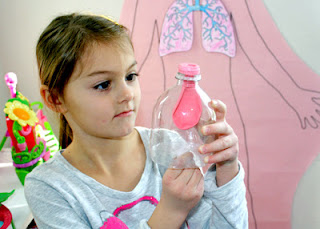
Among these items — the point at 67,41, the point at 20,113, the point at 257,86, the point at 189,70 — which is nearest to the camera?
the point at 189,70

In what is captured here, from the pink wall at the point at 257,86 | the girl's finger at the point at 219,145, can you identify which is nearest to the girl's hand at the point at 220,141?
the girl's finger at the point at 219,145

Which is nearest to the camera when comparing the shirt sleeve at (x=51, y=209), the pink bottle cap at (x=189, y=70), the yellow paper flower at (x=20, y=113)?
the pink bottle cap at (x=189, y=70)

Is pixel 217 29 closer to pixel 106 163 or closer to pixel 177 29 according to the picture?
pixel 177 29

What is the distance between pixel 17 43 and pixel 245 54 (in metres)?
0.76

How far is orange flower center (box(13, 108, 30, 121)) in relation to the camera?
0.91 m

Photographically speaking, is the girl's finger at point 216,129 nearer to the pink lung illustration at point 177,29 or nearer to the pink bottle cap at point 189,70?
the pink bottle cap at point 189,70

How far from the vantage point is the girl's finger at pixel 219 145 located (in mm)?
501

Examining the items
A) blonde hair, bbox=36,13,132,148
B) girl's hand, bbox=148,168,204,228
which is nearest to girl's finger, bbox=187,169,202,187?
girl's hand, bbox=148,168,204,228

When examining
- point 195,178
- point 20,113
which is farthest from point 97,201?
point 20,113

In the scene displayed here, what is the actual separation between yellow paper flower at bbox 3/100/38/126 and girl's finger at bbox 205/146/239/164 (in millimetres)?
607

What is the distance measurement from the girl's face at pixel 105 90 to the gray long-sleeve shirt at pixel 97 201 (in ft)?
0.38

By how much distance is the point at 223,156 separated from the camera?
0.52 meters

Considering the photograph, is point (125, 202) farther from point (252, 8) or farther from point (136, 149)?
point (252, 8)

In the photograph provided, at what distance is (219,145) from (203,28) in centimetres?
58
